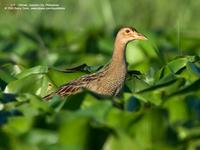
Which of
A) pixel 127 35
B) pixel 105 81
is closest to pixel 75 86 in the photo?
pixel 105 81

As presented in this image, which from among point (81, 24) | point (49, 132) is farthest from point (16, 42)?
point (49, 132)

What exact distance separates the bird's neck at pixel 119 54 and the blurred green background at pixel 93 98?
185mm

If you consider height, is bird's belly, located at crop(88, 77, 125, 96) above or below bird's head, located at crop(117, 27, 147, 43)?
below

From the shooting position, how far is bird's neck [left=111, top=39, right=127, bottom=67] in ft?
25.0

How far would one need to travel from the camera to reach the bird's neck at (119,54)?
763cm

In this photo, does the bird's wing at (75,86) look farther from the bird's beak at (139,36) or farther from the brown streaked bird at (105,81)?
the bird's beak at (139,36)

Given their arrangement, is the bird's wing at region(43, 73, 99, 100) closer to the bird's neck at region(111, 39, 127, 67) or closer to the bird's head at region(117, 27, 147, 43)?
the bird's neck at region(111, 39, 127, 67)

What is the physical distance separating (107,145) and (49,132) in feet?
1.09

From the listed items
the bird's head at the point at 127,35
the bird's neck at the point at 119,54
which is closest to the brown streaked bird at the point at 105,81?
the bird's neck at the point at 119,54

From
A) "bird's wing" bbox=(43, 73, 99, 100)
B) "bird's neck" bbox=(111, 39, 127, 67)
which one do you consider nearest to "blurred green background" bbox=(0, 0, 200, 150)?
"bird's wing" bbox=(43, 73, 99, 100)

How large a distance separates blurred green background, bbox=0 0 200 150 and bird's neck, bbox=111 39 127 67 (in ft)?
0.61

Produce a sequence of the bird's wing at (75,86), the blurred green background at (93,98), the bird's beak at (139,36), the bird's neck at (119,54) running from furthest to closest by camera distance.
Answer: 1. the bird's beak at (139,36)
2. the bird's neck at (119,54)
3. the bird's wing at (75,86)
4. the blurred green background at (93,98)

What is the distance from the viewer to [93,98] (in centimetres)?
506

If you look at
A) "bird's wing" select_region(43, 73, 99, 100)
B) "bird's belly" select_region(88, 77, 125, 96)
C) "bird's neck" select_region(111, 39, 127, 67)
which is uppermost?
"bird's wing" select_region(43, 73, 99, 100)
